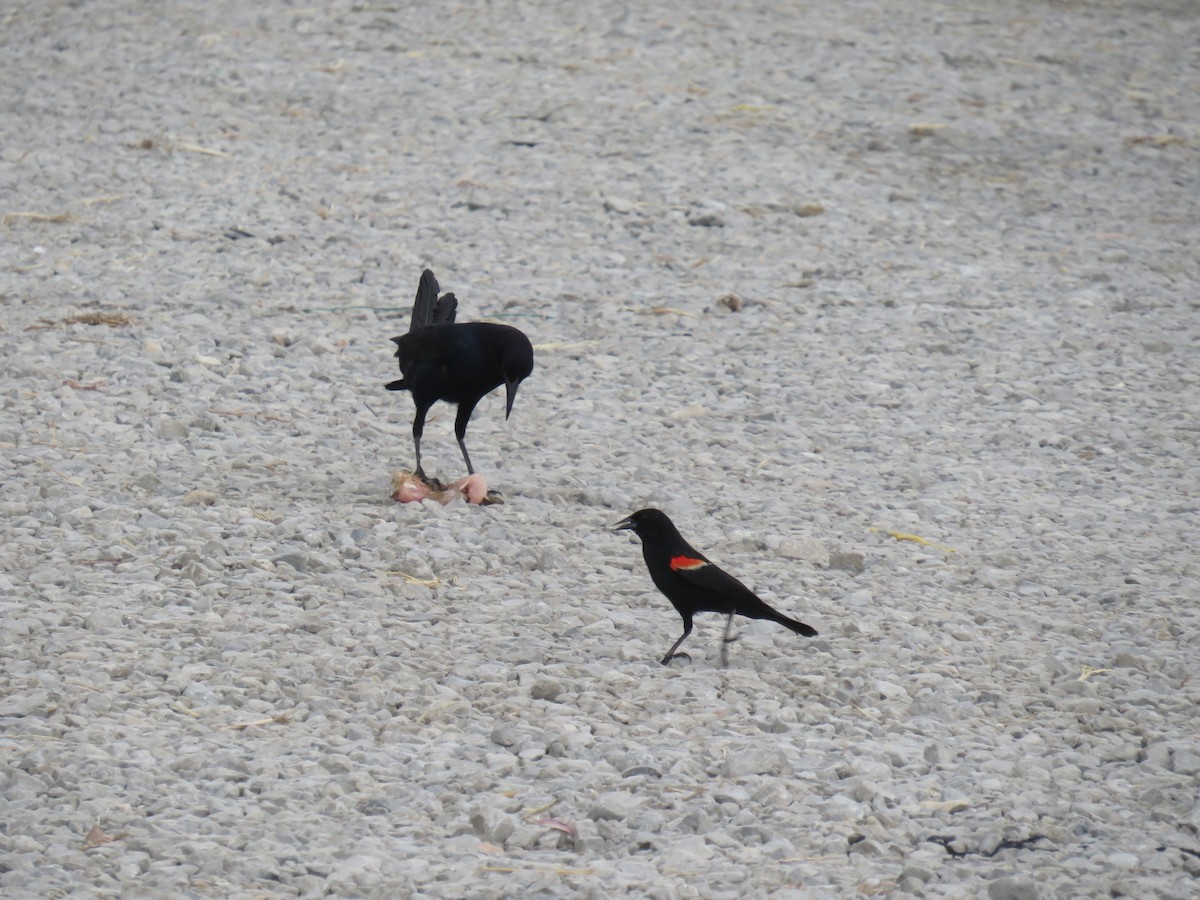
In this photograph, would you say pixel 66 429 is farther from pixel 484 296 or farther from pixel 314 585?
pixel 484 296

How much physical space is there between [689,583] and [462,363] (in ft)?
5.30

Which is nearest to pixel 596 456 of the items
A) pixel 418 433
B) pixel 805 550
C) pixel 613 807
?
pixel 418 433

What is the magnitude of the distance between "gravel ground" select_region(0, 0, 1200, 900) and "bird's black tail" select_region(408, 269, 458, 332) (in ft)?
→ 1.83

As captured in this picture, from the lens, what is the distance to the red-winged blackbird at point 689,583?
180 inches

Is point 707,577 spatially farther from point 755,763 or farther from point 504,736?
point 504,736

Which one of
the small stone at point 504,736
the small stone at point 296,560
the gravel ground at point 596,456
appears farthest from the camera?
the small stone at point 296,560

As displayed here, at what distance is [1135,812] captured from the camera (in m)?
3.87

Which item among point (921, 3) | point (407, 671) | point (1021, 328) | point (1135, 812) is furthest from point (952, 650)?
point (921, 3)

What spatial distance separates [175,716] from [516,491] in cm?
223

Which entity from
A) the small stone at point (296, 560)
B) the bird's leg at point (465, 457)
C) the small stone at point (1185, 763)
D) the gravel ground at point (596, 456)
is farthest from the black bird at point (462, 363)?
the small stone at point (1185, 763)

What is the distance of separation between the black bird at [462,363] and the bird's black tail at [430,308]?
50 centimetres

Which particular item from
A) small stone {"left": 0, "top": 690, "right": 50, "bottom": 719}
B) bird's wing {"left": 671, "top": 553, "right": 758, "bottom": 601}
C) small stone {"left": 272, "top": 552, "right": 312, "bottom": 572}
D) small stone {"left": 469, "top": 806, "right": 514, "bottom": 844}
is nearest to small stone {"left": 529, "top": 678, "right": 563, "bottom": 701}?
bird's wing {"left": 671, "top": 553, "right": 758, "bottom": 601}

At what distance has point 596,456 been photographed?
21.2 ft

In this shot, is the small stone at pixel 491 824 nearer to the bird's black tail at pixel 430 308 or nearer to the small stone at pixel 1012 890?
the small stone at pixel 1012 890
